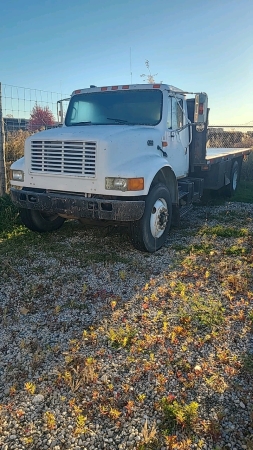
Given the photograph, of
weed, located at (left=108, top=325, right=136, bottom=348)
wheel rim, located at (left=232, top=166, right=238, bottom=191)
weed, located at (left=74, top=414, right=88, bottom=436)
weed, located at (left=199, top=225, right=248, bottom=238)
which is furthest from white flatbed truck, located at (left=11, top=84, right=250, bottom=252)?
wheel rim, located at (left=232, top=166, right=238, bottom=191)

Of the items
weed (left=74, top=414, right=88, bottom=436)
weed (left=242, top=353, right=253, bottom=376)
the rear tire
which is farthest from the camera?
the rear tire

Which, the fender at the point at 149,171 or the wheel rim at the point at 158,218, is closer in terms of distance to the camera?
the fender at the point at 149,171

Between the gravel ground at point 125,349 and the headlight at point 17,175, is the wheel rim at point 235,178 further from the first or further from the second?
the headlight at point 17,175

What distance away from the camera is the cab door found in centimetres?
597

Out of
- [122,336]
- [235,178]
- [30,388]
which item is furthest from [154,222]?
[235,178]

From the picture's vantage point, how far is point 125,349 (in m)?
3.02

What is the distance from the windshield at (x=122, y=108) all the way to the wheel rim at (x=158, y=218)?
1302 mm

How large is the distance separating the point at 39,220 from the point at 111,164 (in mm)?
1958

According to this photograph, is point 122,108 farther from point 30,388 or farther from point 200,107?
point 30,388

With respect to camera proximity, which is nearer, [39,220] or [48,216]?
[39,220]

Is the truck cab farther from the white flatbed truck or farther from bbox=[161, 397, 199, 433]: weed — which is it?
bbox=[161, 397, 199, 433]: weed

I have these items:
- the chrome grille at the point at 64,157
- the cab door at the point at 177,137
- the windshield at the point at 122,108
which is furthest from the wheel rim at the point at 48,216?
the cab door at the point at 177,137

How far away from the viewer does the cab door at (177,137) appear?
235 inches

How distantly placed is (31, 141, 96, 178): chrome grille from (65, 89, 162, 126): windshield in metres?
1.15
